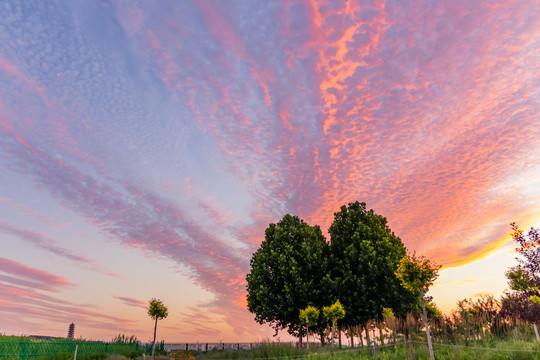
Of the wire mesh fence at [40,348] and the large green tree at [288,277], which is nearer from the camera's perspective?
the wire mesh fence at [40,348]

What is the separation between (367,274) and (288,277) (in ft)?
25.9

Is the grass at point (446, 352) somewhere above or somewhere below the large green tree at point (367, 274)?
below

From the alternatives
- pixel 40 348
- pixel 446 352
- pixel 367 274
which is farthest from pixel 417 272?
pixel 40 348

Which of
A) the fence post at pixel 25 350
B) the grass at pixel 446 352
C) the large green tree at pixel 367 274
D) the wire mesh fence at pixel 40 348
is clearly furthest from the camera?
the large green tree at pixel 367 274

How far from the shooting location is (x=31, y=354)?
23500 mm

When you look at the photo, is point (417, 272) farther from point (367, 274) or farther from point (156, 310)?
point (156, 310)

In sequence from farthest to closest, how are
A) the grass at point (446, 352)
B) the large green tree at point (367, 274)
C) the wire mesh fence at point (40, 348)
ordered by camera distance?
1. the large green tree at point (367, 274)
2. the wire mesh fence at point (40, 348)
3. the grass at point (446, 352)

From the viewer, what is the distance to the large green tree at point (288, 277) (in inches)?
1270

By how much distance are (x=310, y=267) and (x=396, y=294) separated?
858 centimetres

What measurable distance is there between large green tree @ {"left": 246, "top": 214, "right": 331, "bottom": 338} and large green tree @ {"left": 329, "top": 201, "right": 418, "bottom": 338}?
1784 millimetres

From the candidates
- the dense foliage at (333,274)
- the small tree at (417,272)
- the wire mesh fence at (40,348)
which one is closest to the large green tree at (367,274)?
the dense foliage at (333,274)

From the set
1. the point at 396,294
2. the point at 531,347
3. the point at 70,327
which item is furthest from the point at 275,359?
the point at 70,327

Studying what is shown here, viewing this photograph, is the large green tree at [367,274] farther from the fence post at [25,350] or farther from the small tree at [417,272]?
the fence post at [25,350]

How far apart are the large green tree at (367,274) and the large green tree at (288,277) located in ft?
5.85
